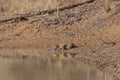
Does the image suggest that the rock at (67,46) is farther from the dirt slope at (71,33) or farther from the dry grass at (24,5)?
the dry grass at (24,5)

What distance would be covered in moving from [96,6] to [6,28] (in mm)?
7134

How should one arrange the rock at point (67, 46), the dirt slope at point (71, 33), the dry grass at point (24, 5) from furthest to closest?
the dry grass at point (24, 5), the rock at point (67, 46), the dirt slope at point (71, 33)

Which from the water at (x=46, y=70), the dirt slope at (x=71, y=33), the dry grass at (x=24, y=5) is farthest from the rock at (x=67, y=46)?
the dry grass at (x=24, y=5)

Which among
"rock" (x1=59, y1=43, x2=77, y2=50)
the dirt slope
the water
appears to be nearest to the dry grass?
the dirt slope

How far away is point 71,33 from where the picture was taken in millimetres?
31406

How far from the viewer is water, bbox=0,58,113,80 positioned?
20203mm

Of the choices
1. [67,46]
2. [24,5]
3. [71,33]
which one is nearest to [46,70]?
[67,46]

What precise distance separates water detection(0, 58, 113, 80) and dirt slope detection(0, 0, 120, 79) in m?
1.04

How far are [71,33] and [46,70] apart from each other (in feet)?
30.9

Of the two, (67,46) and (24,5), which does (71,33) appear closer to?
(67,46)

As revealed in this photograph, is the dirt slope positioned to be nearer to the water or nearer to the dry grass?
the water

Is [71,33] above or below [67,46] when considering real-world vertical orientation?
above

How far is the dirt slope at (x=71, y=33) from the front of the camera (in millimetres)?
25664

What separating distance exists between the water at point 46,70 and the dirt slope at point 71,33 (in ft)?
3.42
